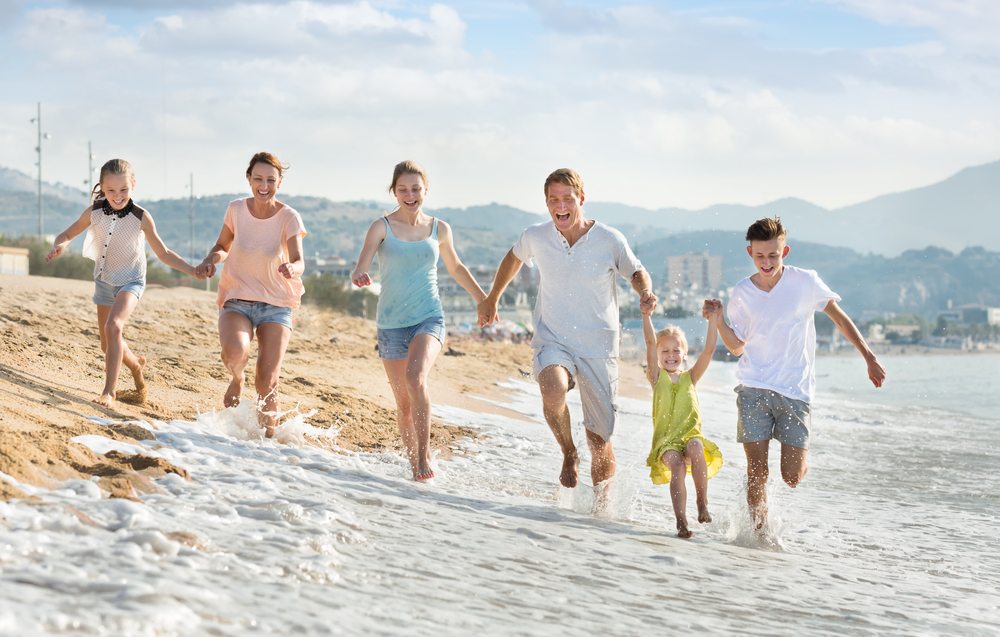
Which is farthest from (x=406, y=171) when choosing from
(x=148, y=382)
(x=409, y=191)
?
(x=148, y=382)

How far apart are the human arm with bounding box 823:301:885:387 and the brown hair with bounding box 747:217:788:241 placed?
56cm

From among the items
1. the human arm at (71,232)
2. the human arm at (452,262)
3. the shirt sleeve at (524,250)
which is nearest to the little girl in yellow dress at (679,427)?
the shirt sleeve at (524,250)

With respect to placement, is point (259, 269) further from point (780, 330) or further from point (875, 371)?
point (875, 371)

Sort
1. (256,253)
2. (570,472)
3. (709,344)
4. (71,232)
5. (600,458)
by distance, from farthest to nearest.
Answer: (71,232) → (256,253) → (600,458) → (570,472) → (709,344)

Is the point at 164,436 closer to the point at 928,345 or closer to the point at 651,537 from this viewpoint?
the point at 651,537

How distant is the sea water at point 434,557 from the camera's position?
14.5ft

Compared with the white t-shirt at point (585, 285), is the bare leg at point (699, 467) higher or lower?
lower

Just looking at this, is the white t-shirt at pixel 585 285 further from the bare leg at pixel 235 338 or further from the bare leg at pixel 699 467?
the bare leg at pixel 235 338

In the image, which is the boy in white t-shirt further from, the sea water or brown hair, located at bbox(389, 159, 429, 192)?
brown hair, located at bbox(389, 159, 429, 192)

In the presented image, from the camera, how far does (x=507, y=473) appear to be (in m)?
9.45

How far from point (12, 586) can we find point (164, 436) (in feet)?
10.5

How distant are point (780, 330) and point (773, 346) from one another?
0.35ft

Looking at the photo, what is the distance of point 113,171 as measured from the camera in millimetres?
8273

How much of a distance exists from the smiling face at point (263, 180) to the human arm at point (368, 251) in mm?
737
